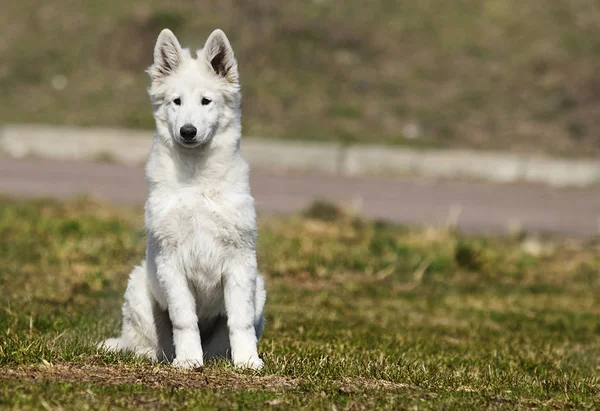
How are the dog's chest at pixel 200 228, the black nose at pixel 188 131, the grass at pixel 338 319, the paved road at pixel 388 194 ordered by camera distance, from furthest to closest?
the paved road at pixel 388 194 → the dog's chest at pixel 200 228 → the black nose at pixel 188 131 → the grass at pixel 338 319

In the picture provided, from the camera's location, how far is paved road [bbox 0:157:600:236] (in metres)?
17.3

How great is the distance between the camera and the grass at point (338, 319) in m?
5.23

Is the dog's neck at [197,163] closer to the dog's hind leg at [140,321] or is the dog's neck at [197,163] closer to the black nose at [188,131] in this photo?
the black nose at [188,131]

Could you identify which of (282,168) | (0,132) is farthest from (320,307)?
(0,132)

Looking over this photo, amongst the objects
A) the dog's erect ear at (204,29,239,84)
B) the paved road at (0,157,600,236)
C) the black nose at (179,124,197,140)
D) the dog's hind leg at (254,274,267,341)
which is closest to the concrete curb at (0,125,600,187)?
the paved road at (0,157,600,236)

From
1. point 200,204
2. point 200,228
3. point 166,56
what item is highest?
point 166,56

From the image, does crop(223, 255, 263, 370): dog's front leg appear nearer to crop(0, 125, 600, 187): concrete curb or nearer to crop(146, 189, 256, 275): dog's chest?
crop(146, 189, 256, 275): dog's chest

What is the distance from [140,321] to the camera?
21.7ft

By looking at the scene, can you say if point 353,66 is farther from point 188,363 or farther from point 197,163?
point 188,363

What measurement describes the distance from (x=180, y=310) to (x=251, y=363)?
0.54 m

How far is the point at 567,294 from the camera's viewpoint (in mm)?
12047

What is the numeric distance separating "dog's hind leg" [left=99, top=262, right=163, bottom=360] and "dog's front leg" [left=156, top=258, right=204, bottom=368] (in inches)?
19.7

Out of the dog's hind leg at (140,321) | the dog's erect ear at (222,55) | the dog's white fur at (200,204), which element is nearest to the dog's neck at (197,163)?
the dog's white fur at (200,204)

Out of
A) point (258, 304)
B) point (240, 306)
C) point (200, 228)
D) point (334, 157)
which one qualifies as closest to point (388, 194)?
point (334, 157)
